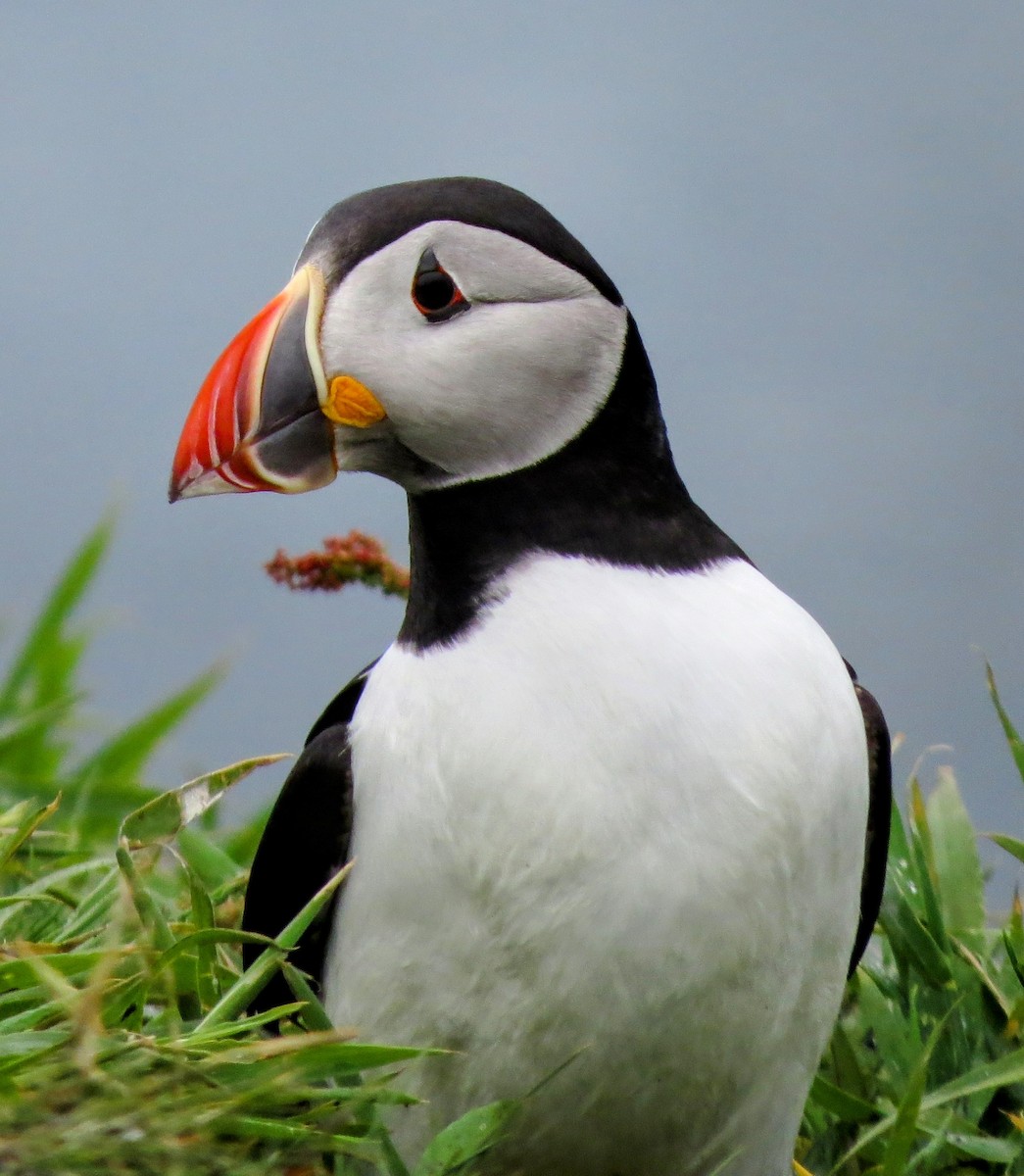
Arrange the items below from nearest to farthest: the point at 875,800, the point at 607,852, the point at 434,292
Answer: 1. the point at 607,852
2. the point at 434,292
3. the point at 875,800

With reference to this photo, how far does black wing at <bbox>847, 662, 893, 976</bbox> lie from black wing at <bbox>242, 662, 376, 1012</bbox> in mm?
711

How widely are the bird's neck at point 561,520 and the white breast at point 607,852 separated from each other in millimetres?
32

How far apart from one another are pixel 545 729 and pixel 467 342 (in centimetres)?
49

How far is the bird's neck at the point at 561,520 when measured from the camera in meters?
2.30

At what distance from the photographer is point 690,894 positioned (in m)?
2.15

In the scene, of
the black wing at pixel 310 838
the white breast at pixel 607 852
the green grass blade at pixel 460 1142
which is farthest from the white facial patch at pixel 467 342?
the green grass blade at pixel 460 1142

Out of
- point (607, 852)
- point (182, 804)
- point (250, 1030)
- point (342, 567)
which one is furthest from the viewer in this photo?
point (342, 567)

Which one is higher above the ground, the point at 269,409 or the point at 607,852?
the point at 269,409

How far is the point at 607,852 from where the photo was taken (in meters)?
2.14

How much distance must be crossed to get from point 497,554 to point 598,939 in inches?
19.8

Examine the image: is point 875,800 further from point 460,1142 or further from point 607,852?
point 460,1142

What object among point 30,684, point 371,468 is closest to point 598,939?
point 371,468

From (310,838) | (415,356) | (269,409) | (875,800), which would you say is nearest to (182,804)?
(310,838)

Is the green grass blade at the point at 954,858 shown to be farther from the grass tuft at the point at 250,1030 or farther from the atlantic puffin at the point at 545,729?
the atlantic puffin at the point at 545,729
